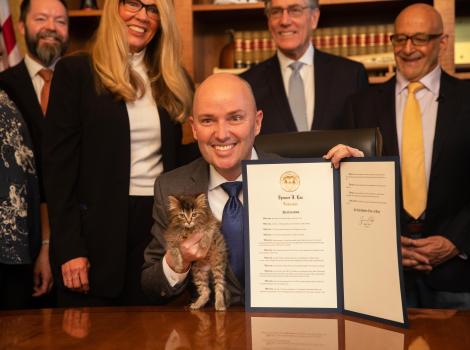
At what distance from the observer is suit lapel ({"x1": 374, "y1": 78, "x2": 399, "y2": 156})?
9.36 feet

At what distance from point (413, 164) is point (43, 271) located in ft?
5.28

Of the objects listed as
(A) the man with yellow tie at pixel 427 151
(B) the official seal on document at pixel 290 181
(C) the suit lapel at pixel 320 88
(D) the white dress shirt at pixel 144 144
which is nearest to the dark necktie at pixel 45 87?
(D) the white dress shirt at pixel 144 144

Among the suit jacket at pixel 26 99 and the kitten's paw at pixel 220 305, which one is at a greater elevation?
the suit jacket at pixel 26 99

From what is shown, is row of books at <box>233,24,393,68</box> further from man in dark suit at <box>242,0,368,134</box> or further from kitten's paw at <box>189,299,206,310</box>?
kitten's paw at <box>189,299,206,310</box>

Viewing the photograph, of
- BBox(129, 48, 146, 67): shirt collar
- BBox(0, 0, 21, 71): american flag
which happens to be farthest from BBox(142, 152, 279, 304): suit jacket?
BBox(0, 0, 21, 71): american flag

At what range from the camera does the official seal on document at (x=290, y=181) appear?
1.69m

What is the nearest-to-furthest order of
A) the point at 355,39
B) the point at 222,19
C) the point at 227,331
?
the point at 227,331 → the point at 355,39 → the point at 222,19

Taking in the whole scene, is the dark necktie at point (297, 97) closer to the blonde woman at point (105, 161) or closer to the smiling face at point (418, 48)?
the smiling face at point (418, 48)

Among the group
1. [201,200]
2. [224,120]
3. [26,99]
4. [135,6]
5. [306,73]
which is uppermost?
[135,6]

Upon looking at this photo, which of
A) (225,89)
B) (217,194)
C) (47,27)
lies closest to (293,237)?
(217,194)

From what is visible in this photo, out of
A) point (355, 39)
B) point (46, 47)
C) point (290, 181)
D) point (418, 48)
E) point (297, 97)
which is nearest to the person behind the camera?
point (290, 181)

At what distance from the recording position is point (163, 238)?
2.00m

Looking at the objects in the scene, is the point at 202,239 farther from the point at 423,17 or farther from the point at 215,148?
Result: the point at 423,17

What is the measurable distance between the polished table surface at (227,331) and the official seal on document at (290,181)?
12.1 inches
